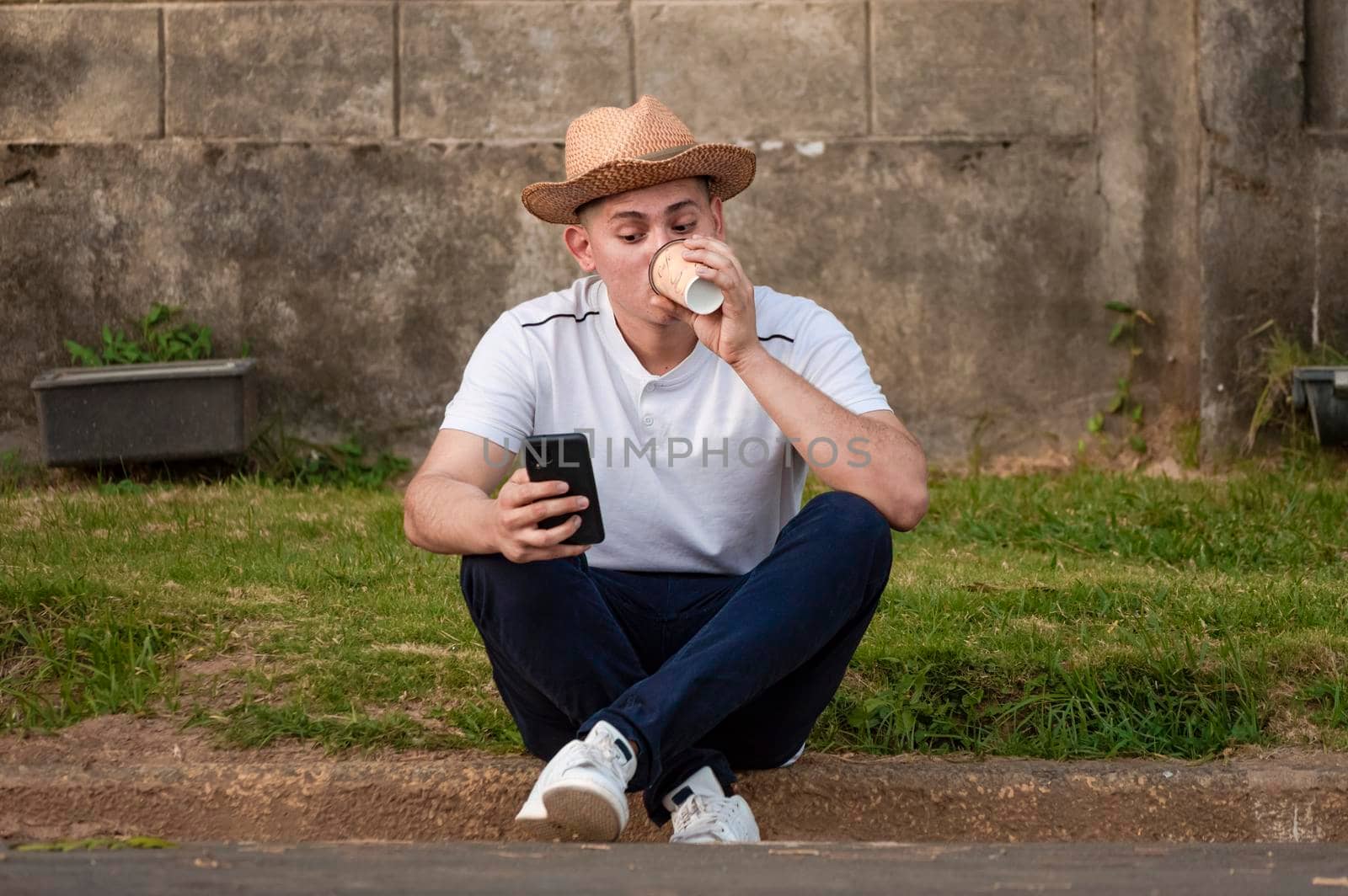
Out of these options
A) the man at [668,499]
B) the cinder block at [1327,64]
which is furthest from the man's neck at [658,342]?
the cinder block at [1327,64]

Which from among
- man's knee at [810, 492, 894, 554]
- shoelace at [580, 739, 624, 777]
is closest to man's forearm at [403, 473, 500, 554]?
shoelace at [580, 739, 624, 777]

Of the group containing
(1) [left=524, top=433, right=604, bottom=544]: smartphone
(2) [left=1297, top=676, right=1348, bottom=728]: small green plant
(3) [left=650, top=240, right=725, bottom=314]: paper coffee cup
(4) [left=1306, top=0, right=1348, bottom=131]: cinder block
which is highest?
(4) [left=1306, top=0, right=1348, bottom=131]: cinder block

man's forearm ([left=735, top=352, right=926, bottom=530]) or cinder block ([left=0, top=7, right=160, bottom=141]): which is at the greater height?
cinder block ([left=0, top=7, right=160, bottom=141])

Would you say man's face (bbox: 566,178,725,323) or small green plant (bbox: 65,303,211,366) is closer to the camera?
man's face (bbox: 566,178,725,323)

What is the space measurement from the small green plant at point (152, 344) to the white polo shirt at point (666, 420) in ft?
12.1

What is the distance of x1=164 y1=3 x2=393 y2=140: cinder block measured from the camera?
6.47 metres

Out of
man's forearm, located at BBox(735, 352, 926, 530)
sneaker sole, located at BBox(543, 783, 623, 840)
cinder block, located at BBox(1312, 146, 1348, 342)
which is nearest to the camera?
sneaker sole, located at BBox(543, 783, 623, 840)

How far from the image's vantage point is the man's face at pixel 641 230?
10.3 feet

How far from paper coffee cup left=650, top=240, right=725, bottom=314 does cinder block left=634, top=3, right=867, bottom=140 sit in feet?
11.7

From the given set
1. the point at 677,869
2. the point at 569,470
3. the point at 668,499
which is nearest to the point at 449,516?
the point at 569,470

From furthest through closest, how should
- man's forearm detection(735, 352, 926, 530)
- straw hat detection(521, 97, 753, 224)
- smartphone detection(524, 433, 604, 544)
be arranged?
straw hat detection(521, 97, 753, 224)
man's forearm detection(735, 352, 926, 530)
smartphone detection(524, 433, 604, 544)

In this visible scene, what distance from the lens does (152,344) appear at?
6.54 m

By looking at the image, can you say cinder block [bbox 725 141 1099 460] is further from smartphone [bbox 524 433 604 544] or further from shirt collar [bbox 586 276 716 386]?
smartphone [bbox 524 433 604 544]

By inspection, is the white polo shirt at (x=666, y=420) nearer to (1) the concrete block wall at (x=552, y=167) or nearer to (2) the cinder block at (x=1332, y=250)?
(1) the concrete block wall at (x=552, y=167)
